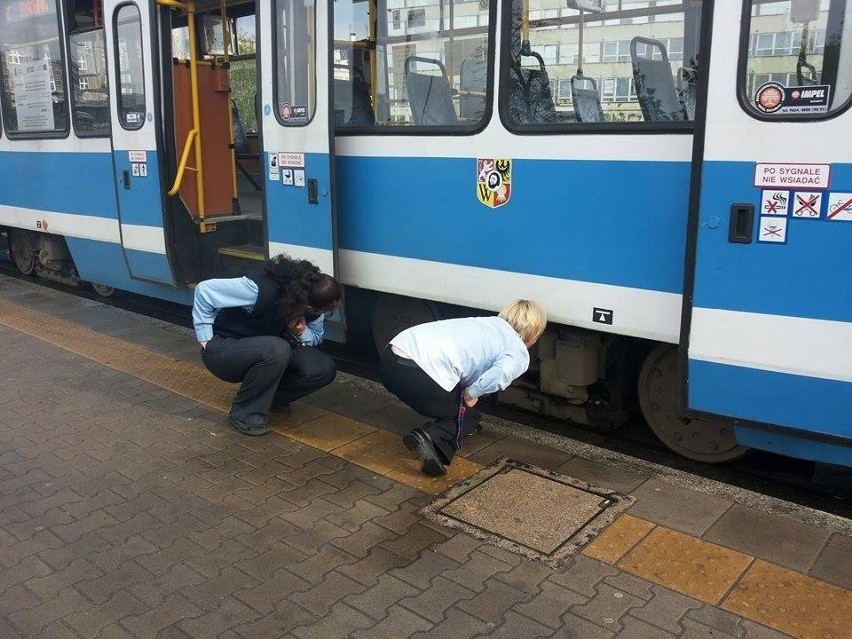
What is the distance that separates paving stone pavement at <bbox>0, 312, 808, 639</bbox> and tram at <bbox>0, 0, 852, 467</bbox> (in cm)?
115

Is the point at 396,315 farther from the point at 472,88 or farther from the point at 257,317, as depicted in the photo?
the point at 472,88

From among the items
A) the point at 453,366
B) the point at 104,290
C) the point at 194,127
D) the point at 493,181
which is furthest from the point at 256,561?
the point at 104,290

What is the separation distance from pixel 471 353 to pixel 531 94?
1346mm

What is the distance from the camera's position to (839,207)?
3006 mm

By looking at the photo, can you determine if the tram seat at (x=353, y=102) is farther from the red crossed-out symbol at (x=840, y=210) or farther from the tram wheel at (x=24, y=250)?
the tram wheel at (x=24, y=250)

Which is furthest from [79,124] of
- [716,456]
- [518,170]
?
[716,456]

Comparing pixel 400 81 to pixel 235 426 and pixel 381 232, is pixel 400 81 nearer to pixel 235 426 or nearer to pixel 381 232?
pixel 381 232

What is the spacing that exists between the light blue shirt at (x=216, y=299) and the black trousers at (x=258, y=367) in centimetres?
13

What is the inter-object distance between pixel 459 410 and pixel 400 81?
1.99 meters

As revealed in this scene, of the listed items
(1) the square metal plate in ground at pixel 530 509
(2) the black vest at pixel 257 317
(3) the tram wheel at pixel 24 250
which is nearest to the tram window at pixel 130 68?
(2) the black vest at pixel 257 317

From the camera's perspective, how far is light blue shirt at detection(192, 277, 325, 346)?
4.27 m

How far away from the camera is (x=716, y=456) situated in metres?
4.05

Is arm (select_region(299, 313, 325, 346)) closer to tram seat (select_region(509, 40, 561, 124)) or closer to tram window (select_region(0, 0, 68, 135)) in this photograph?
tram seat (select_region(509, 40, 561, 124))

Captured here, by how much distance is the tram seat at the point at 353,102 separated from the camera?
15.7 ft
